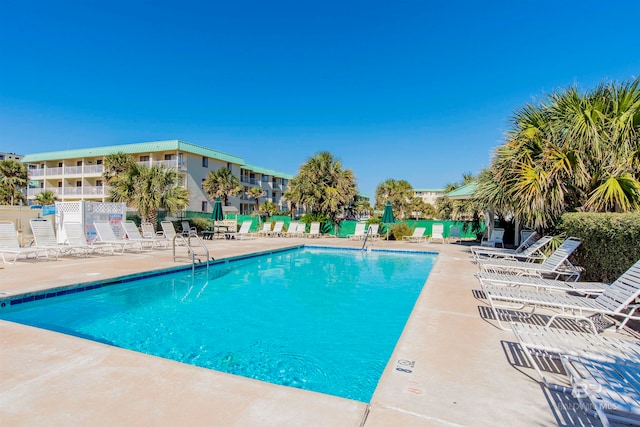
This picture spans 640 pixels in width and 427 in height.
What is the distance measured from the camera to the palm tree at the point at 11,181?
29.8m

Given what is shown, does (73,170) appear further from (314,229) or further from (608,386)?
(608,386)

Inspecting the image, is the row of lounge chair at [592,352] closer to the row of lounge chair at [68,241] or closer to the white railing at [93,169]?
the row of lounge chair at [68,241]

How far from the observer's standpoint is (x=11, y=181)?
30.0 m

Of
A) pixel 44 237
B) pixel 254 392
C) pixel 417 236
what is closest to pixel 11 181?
pixel 44 237

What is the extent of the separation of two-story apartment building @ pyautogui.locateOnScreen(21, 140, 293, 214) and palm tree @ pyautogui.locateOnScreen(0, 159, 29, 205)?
154 inches

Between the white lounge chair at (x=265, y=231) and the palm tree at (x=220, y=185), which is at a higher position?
the palm tree at (x=220, y=185)

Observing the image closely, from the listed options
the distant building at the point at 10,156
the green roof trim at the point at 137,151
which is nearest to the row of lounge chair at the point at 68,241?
the green roof trim at the point at 137,151

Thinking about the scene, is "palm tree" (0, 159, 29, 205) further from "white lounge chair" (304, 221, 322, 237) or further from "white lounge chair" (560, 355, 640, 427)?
"white lounge chair" (560, 355, 640, 427)

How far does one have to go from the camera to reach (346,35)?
1756cm

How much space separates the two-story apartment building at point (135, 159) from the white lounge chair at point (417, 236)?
63.1 feet

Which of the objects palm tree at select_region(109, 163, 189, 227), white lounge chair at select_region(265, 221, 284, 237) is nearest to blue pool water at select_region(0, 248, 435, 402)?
palm tree at select_region(109, 163, 189, 227)

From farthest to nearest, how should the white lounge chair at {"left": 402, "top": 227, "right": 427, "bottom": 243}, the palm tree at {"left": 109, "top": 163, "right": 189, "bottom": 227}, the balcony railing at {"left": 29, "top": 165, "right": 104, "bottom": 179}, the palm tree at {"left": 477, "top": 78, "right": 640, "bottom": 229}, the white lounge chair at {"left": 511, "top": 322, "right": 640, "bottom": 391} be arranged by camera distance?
the balcony railing at {"left": 29, "top": 165, "right": 104, "bottom": 179}, the white lounge chair at {"left": 402, "top": 227, "right": 427, "bottom": 243}, the palm tree at {"left": 109, "top": 163, "right": 189, "bottom": 227}, the palm tree at {"left": 477, "top": 78, "right": 640, "bottom": 229}, the white lounge chair at {"left": 511, "top": 322, "right": 640, "bottom": 391}

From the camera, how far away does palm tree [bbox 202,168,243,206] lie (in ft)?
106

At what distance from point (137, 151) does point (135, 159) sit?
1.52 m
